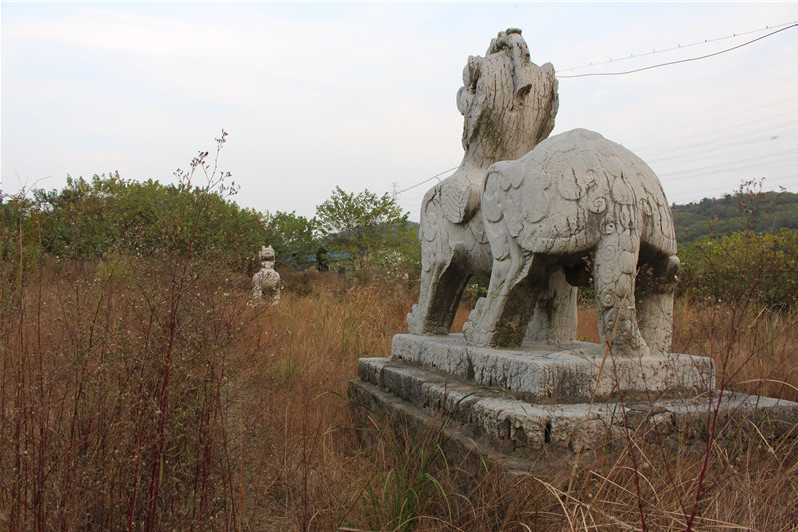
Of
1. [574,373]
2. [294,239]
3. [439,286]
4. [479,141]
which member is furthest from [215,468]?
[294,239]

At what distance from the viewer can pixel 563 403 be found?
242 cm

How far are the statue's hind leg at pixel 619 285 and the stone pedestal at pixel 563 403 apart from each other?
0.12 m

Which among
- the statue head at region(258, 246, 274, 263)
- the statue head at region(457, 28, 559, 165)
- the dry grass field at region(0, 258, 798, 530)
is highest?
the statue head at region(457, 28, 559, 165)

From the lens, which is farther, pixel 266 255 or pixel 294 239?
pixel 294 239

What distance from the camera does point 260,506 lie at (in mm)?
2471

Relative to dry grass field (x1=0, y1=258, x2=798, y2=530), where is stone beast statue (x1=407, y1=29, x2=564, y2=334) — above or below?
above

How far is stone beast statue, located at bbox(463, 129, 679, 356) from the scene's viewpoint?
2.50 meters

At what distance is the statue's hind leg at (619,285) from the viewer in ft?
8.11

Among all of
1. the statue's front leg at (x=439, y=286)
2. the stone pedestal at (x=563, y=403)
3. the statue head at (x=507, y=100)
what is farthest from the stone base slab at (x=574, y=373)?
the statue head at (x=507, y=100)

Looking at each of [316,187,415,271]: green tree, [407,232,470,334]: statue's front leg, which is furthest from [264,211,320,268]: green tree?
[407,232,470,334]: statue's front leg

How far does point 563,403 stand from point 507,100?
173 centimetres

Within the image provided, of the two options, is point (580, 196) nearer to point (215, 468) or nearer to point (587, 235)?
point (587, 235)

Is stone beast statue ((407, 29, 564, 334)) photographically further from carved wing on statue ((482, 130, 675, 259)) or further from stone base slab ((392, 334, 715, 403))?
stone base slab ((392, 334, 715, 403))

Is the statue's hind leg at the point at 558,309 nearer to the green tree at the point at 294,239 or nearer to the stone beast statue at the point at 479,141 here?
the stone beast statue at the point at 479,141
